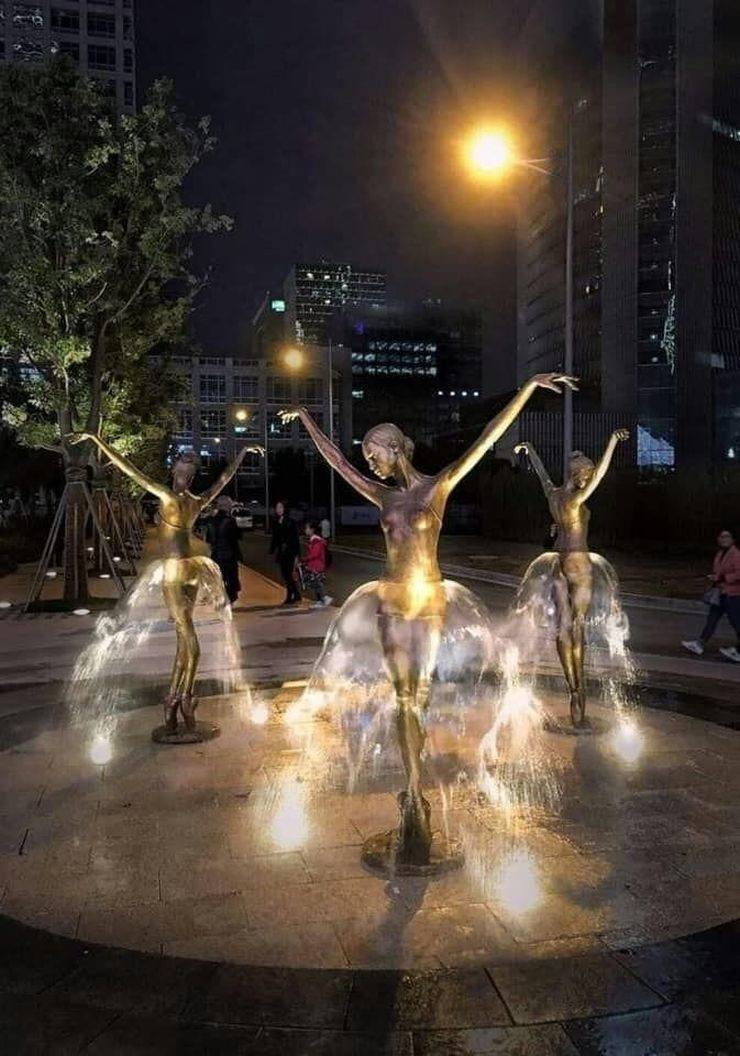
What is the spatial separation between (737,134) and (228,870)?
80.1 metres

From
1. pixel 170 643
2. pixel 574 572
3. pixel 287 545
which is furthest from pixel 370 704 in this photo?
pixel 287 545

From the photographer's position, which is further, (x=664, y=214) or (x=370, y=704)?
(x=664, y=214)

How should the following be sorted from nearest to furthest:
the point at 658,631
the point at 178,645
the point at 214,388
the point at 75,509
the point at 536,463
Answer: the point at 178,645 → the point at 536,463 → the point at 658,631 → the point at 75,509 → the point at 214,388

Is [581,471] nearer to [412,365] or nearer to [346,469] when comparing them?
[346,469]

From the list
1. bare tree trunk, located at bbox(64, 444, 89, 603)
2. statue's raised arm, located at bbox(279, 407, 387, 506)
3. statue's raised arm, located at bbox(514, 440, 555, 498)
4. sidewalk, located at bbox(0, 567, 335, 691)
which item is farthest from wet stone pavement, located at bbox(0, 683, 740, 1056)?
bare tree trunk, located at bbox(64, 444, 89, 603)

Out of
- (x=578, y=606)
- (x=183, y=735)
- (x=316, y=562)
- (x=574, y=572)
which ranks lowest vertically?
(x=183, y=735)

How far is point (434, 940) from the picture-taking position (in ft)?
14.6

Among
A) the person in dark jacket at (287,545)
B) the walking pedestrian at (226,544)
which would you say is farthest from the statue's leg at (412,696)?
the person in dark jacket at (287,545)

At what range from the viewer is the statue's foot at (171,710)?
8.39 m

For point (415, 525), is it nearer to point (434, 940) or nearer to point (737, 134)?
point (434, 940)

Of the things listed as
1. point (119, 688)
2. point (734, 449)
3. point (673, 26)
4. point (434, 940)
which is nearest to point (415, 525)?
point (434, 940)

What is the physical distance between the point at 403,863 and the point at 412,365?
15749 cm

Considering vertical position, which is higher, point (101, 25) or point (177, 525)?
point (101, 25)

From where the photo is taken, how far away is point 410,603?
213 inches
